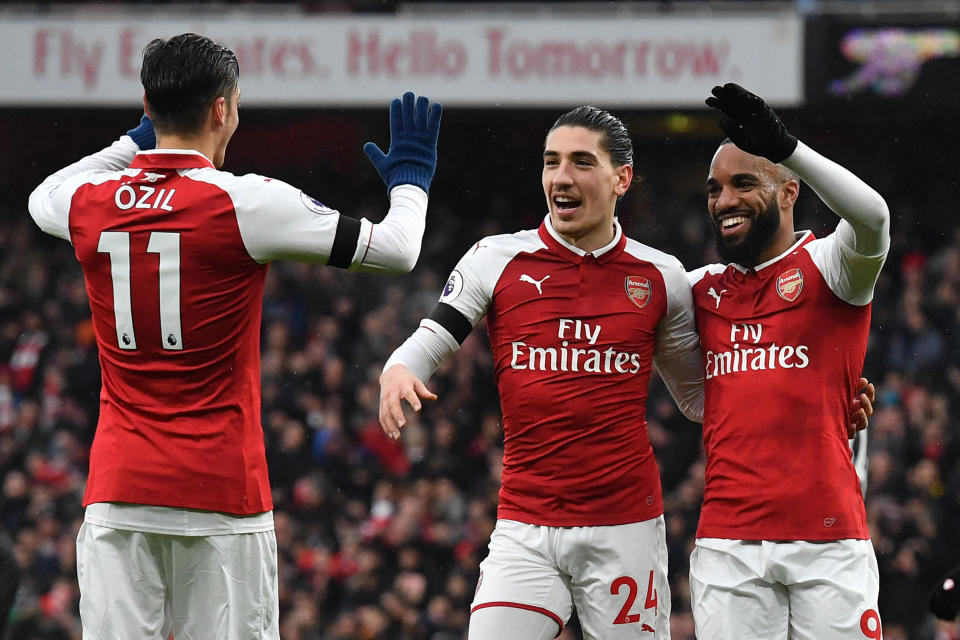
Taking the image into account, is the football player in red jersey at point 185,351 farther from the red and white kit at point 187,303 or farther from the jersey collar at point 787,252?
the jersey collar at point 787,252

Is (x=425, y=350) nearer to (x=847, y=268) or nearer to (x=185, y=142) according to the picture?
(x=185, y=142)

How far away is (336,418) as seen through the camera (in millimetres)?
12938

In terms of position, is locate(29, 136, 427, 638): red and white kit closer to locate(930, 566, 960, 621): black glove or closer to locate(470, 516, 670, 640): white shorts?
locate(470, 516, 670, 640): white shorts

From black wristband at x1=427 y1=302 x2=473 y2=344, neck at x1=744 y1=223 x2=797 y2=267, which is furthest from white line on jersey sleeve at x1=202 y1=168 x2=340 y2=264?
neck at x1=744 y1=223 x2=797 y2=267

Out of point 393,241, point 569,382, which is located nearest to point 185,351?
point 393,241

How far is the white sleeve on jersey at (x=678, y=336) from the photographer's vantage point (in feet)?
15.3

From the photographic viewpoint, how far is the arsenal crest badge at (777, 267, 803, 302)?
4434mm

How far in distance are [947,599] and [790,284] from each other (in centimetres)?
191

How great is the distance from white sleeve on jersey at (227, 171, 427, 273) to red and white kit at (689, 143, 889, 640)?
47.0 inches

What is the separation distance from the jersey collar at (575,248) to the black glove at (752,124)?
0.78 meters

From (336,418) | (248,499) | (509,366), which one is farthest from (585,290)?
(336,418)

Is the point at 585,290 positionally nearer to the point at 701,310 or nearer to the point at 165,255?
the point at 701,310

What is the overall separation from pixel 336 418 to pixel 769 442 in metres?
8.93

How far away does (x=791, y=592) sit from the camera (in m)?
4.27
